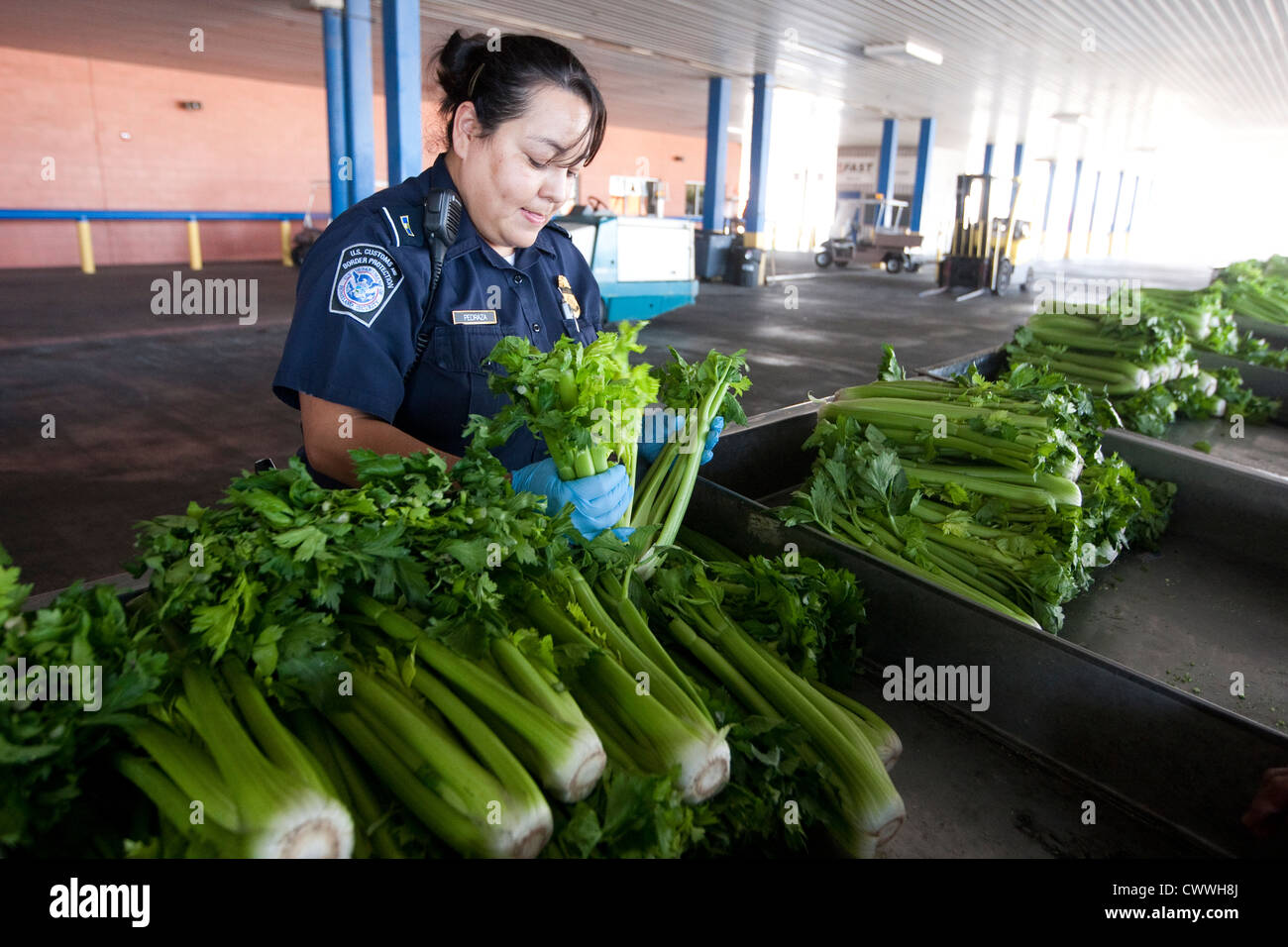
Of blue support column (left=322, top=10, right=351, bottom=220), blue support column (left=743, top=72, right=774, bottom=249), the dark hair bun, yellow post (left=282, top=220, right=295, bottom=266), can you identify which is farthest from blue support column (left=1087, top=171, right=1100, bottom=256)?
the dark hair bun

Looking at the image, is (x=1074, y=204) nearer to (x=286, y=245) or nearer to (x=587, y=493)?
(x=286, y=245)

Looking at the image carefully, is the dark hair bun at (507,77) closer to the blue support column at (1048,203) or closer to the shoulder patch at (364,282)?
the shoulder patch at (364,282)

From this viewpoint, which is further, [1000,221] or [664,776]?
[1000,221]

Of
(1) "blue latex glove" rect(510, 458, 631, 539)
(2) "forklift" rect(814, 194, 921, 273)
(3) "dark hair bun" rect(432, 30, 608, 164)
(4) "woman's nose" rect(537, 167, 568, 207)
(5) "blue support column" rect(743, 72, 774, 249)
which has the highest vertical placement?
(5) "blue support column" rect(743, 72, 774, 249)

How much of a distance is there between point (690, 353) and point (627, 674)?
30.6 ft

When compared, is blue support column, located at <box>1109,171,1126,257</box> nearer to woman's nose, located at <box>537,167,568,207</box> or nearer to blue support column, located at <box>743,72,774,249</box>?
blue support column, located at <box>743,72,774,249</box>

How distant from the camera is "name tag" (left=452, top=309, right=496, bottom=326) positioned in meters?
2.18

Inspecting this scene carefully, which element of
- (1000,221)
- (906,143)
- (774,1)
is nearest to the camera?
(774,1)

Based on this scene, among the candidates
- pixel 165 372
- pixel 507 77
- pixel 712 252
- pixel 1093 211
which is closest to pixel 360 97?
pixel 165 372

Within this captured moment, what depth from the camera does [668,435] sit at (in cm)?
229

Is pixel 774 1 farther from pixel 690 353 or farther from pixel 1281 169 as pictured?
pixel 1281 169
